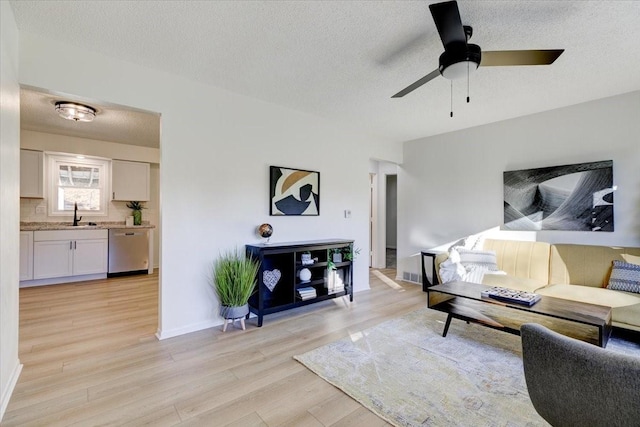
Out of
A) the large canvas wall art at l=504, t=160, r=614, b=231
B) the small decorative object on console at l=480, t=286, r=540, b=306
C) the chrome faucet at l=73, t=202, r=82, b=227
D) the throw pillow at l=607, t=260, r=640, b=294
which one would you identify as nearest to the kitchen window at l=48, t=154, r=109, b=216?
the chrome faucet at l=73, t=202, r=82, b=227

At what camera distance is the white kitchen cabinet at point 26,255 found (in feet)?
14.8

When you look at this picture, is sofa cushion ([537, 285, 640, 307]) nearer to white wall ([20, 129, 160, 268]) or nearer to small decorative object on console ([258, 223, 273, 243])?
small decorative object on console ([258, 223, 273, 243])

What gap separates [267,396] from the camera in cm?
192

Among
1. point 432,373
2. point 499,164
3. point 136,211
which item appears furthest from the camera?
point 136,211

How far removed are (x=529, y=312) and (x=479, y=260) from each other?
4.81 feet

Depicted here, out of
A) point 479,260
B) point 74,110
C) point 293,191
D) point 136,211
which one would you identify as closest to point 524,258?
point 479,260

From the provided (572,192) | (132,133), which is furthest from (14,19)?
(572,192)

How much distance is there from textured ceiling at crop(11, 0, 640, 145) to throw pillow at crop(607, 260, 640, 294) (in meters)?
1.84

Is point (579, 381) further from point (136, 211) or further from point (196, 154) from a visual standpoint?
point (136, 211)

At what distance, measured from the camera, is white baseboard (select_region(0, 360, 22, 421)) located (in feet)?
5.70

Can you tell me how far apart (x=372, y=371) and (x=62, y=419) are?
6.35 feet

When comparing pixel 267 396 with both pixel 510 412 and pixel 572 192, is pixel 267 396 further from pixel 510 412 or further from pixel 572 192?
pixel 572 192

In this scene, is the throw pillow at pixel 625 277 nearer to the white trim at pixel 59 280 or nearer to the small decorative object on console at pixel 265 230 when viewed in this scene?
the small decorative object on console at pixel 265 230

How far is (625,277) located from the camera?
2889mm
